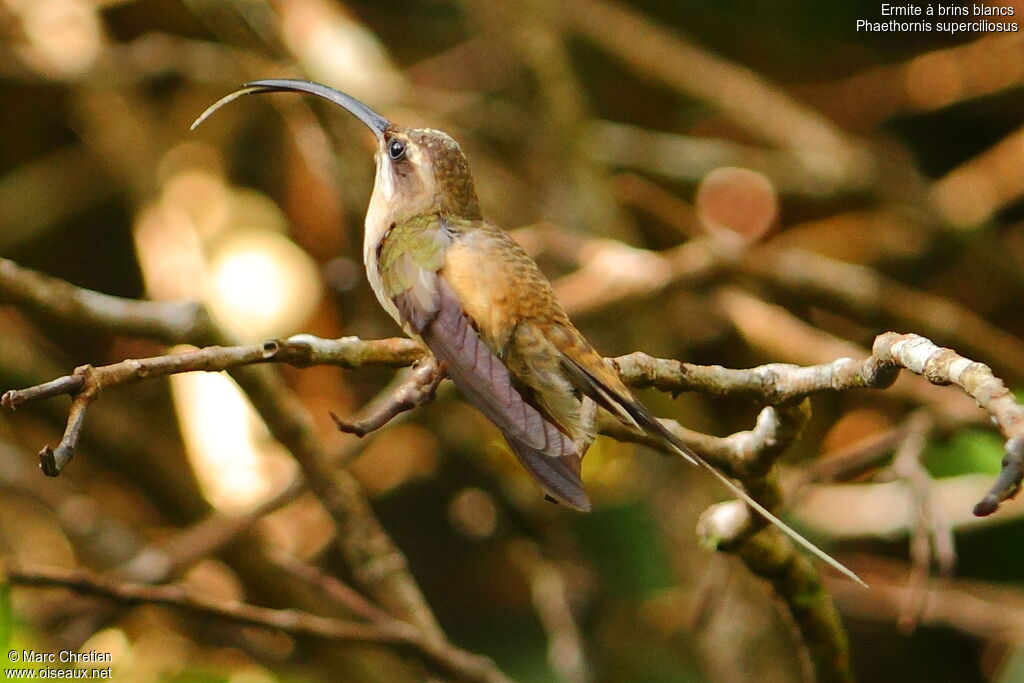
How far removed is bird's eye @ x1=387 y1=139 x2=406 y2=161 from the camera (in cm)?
288

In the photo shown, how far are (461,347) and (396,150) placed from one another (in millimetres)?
1030

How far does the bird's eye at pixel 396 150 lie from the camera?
288 centimetres

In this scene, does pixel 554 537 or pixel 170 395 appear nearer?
pixel 554 537

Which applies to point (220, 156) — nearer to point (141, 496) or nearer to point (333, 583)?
point (141, 496)

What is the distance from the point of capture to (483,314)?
7.36 feet

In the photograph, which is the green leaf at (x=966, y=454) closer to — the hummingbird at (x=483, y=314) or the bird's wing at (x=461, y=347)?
the hummingbird at (x=483, y=314)

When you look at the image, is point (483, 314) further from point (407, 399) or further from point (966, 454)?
point (966, 454)

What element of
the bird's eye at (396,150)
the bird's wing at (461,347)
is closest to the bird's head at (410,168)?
the bird's eye at (396,150)

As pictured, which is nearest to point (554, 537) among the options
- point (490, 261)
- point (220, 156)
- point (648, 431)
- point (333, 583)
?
point (333, 583)

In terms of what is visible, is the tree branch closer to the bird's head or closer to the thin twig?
the thin twig

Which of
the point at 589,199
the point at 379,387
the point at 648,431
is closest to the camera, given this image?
the point at 648,431

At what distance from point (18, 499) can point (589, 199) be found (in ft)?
9.04

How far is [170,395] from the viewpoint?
4816 mm

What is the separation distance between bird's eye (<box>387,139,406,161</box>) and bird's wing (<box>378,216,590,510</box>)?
0.33m
